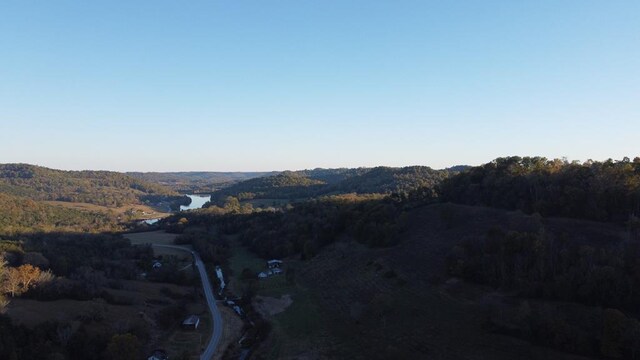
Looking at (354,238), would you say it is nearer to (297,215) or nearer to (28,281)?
(297,215)

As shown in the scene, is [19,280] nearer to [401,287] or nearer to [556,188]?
[401,287]

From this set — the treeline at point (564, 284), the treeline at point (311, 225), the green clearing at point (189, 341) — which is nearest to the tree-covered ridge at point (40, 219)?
the treeline at point (311, 225)

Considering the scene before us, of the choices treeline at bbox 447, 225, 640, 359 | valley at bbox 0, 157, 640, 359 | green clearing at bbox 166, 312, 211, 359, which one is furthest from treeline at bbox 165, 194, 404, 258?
green clearing at bbox 166, 312, 211, 359

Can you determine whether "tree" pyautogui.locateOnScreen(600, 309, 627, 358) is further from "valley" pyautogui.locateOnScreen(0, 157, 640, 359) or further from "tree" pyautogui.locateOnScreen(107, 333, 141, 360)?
"tree" pyautogui.locateOnScreen(107, 333, 141, 360)

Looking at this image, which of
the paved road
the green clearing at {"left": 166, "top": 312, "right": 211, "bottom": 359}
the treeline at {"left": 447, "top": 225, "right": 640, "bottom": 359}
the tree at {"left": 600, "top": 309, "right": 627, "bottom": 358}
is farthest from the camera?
the paved road

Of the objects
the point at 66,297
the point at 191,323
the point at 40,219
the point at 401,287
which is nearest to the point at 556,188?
the point at 401,287

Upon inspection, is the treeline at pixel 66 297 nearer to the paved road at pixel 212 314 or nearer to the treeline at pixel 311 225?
the paved road at pixel 212 314
